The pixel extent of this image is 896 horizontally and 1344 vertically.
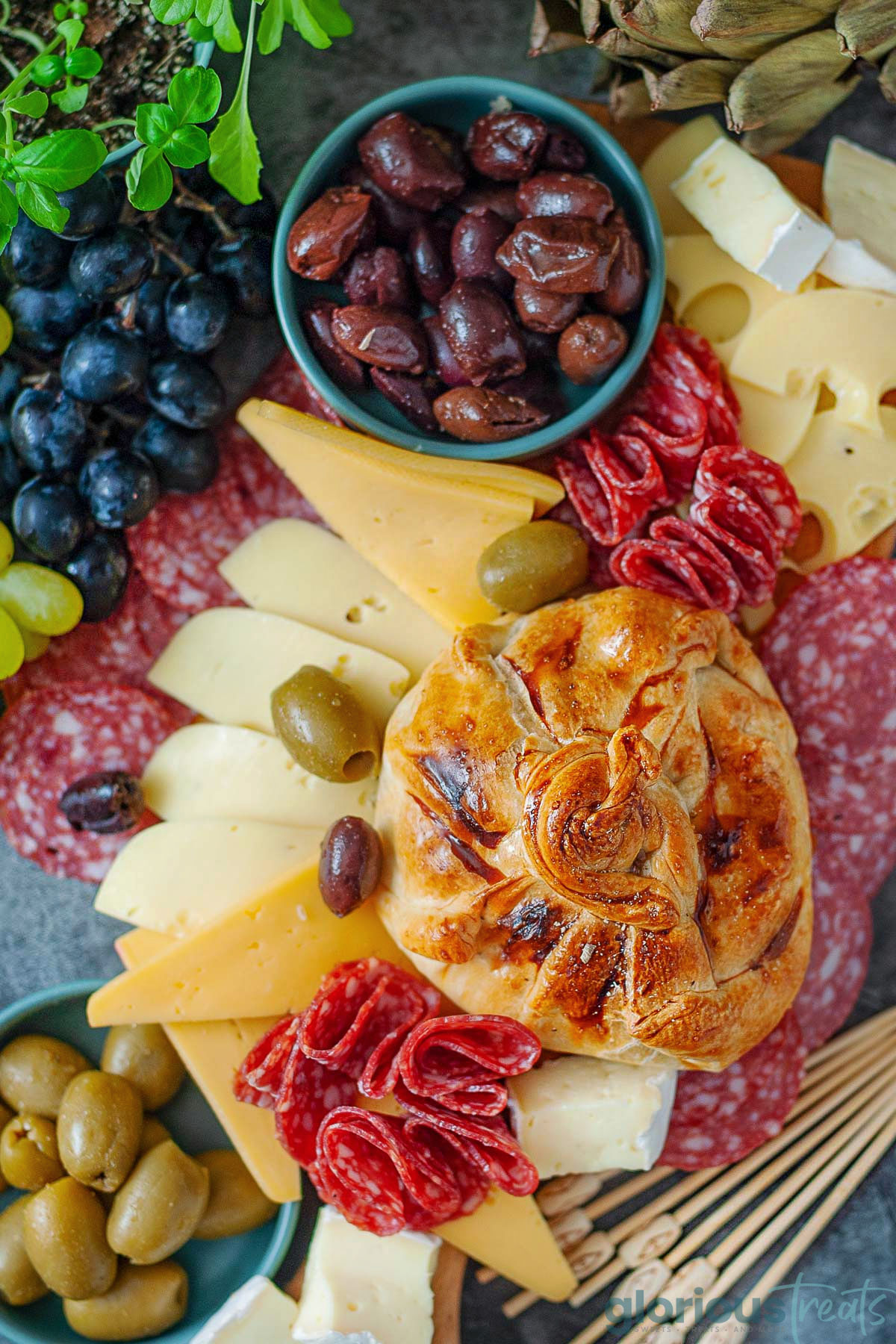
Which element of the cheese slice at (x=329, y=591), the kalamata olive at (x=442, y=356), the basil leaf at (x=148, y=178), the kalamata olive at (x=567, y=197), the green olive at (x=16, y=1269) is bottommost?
the green olive at (x=16, y=1269)

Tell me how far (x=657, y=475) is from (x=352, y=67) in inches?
33.5

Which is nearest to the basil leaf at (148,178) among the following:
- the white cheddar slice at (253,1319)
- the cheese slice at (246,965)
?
the cheese slice at (246,965)

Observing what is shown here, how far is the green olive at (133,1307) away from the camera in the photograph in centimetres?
152

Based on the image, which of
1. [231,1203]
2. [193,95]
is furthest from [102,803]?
[193,95]

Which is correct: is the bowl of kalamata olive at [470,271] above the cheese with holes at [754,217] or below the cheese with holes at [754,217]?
below

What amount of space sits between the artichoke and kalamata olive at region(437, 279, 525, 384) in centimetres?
33

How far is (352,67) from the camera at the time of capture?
1734 millimetres

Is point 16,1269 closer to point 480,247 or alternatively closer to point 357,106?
point 480,247

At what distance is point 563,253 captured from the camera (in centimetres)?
136

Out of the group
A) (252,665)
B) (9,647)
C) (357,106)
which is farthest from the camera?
(357,106)

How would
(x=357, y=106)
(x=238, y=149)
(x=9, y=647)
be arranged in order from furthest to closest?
(x=357, y=106)
(x=9, y=647)
(x=238, y=149)

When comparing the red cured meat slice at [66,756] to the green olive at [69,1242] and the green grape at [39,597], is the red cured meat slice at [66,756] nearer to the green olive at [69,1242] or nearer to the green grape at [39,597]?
the green grape at [39,597]

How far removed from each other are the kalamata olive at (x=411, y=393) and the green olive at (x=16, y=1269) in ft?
3.97

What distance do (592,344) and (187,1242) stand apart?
1404mm
